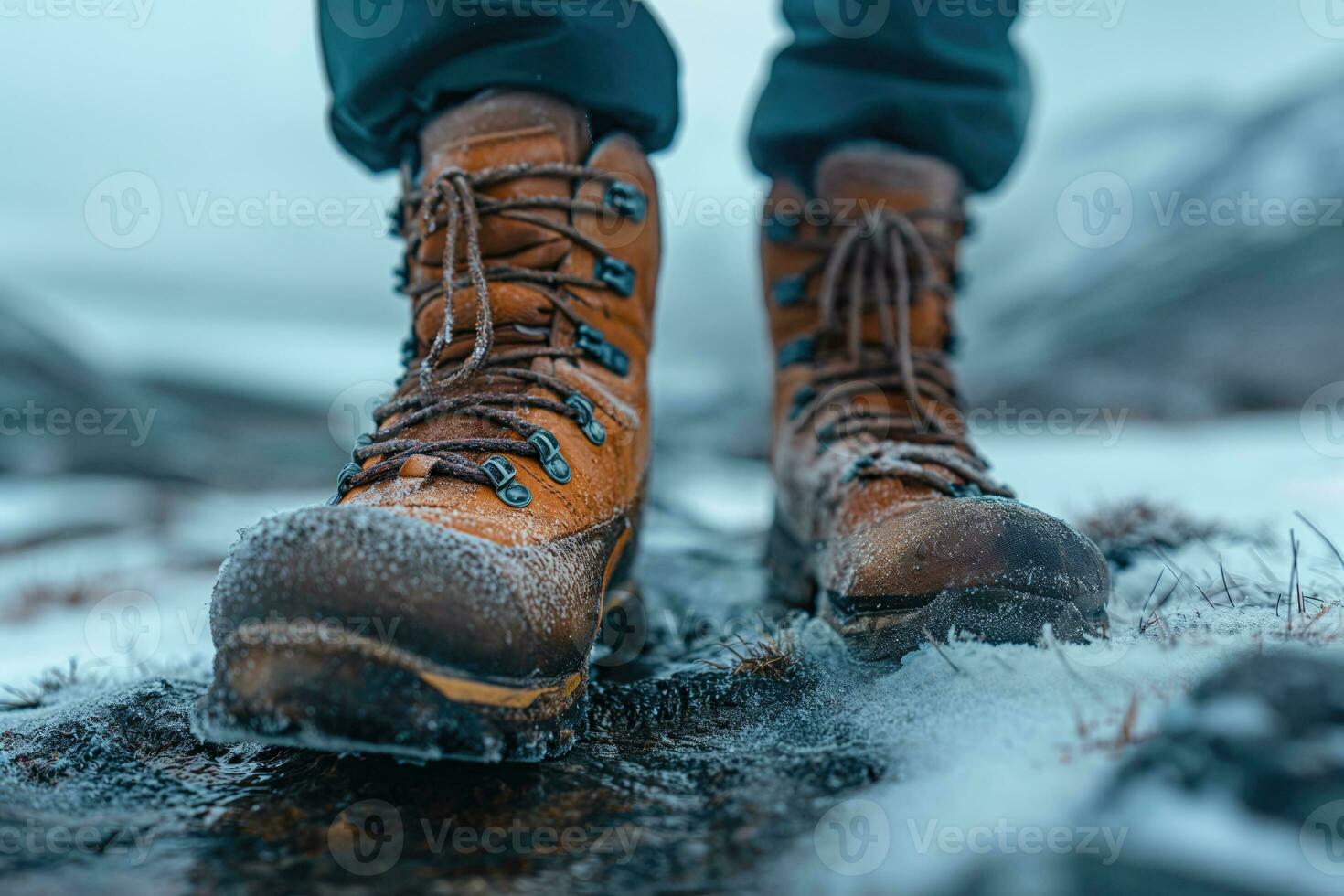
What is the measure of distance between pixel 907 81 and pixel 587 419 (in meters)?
1.09

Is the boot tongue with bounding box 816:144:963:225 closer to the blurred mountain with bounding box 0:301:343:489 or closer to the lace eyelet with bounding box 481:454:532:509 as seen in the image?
the lace eyelet with bounding box 481:454:532:509

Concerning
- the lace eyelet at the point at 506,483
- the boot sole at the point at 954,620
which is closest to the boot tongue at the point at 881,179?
the boot sole at the point at 954,620

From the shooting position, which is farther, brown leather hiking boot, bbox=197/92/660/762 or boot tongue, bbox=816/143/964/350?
boot tongue, bbox=816/143/964/350

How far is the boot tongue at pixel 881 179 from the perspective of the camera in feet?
6.40

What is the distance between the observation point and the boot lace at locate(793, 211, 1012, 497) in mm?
1783

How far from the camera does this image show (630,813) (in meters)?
0.95

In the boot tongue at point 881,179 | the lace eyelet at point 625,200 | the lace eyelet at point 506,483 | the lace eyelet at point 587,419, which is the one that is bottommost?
the lace eyelet at point 506,483

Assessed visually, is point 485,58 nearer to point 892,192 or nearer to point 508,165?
point 508,165

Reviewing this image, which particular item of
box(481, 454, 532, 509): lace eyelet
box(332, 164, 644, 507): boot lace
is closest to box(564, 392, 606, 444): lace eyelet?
box(332, 164, 644, 507): boot lace

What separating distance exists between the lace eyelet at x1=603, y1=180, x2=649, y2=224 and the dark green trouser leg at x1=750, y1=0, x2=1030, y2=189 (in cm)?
52

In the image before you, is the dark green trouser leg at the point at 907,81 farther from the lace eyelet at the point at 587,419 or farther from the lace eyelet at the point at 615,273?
the lace eyelet at the point at 587,419

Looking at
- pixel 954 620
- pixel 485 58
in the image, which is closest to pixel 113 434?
pixel 485 58

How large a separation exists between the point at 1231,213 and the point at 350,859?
9058mm

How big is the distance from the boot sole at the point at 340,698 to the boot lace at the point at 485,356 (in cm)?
35
